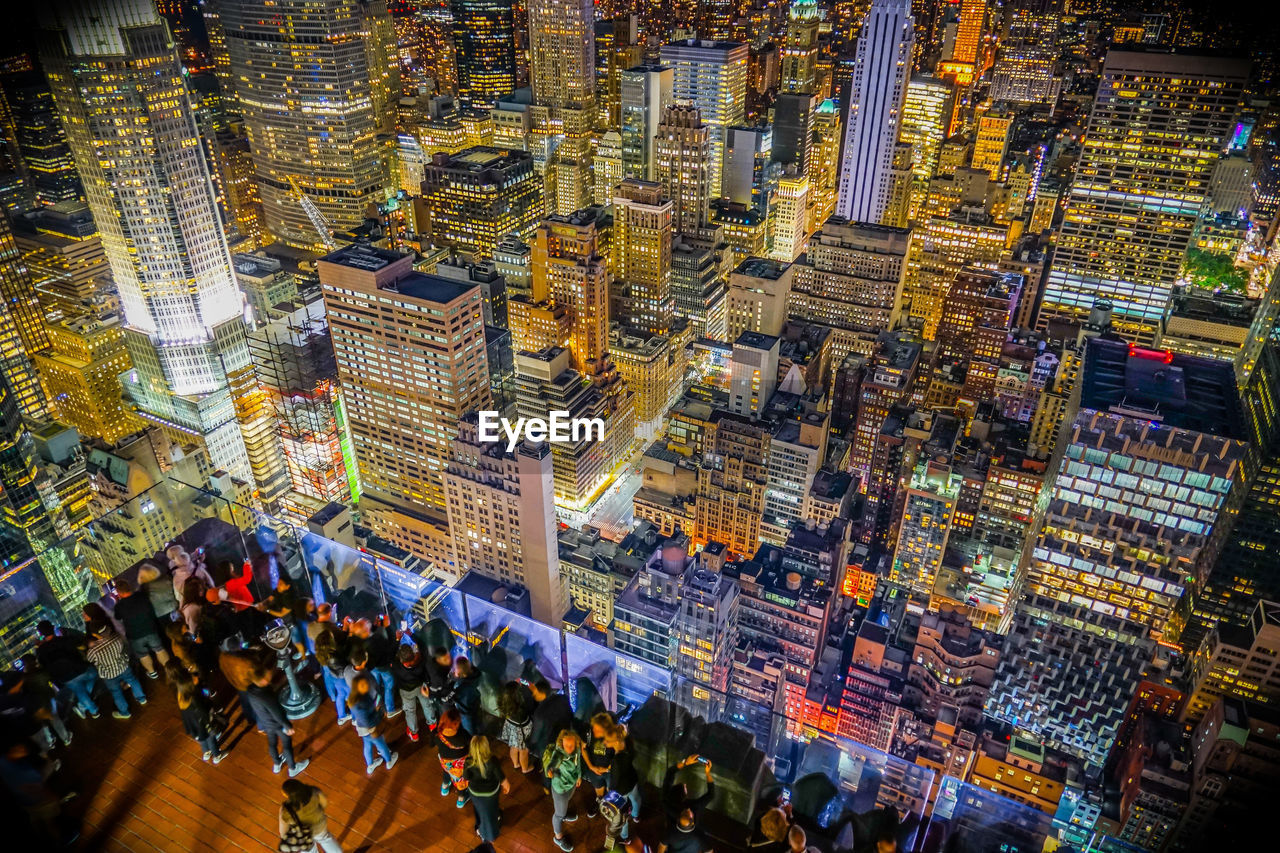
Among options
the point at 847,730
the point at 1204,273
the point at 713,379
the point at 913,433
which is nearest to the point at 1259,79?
the point at 1204,273

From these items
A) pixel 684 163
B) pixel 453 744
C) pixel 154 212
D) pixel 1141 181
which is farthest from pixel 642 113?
pixel 453 744

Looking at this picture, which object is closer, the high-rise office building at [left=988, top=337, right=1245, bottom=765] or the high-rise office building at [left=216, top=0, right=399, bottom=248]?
the high-rise office building at [left=988, top=337, right=1245, bottom=765]

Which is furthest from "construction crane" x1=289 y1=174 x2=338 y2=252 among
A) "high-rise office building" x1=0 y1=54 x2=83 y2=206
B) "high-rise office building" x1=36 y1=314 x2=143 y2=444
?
"high-rise office building" x1=36 y1=314 x2=143 y2=444

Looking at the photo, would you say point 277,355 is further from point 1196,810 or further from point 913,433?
point 1196,810

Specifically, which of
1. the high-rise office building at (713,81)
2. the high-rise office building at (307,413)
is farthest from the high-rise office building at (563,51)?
the high-rise office building at (307,413)

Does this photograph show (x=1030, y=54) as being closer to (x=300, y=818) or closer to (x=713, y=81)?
(x=713, y=81)

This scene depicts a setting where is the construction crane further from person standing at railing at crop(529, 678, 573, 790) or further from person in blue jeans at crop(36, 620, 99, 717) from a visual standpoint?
person standing at railing at crop(529, 678, 573, 790)
